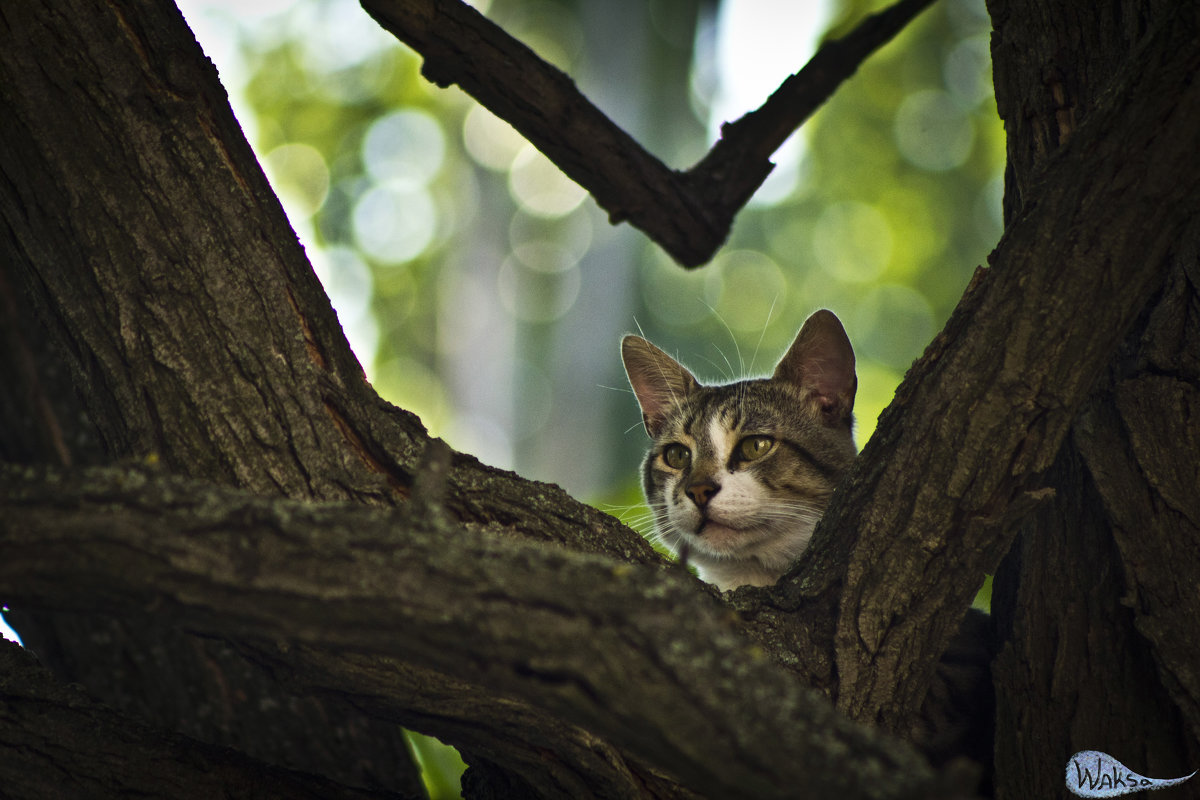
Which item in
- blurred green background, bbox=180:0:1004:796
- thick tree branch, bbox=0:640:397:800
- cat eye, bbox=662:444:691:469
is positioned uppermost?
blurred green background, bbox=180:0:1004:796

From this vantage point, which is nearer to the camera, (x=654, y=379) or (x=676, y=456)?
(x=676, y=456)

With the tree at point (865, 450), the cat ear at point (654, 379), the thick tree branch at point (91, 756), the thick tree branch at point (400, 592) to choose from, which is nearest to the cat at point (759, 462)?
the cat ear at point (654, 379)

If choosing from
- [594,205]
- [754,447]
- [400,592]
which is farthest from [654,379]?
[594,205]

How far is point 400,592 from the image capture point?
1.20 meters

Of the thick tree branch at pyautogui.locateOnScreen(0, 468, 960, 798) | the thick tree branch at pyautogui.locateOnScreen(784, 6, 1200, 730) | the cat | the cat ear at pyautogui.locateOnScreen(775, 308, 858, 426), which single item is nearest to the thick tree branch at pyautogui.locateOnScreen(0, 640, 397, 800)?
the thick tree branch at pyautogui.locateOnScreen(0, 468, 960, 798)

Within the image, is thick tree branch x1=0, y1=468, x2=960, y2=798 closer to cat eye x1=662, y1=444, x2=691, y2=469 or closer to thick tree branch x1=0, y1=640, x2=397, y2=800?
thick tree branch x1=0, y1=640, x2=397, y2=800

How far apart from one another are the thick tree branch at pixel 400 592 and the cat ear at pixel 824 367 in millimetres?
2296

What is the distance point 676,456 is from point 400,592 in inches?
99.2

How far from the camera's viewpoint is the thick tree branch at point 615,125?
2445mm

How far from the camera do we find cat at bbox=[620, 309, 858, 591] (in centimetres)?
313

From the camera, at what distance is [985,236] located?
40.3 feet

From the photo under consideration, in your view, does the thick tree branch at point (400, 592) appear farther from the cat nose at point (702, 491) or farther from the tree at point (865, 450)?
the cat nose at point (702, 491)

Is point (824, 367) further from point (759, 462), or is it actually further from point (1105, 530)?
point (1105, 530)

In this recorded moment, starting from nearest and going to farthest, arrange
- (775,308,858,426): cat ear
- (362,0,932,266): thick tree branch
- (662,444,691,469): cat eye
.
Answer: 1. (362,0,932,266): thick tree branch
2. (775,308,858,426): cat ear
3. (662,444,691,469): cat eye
